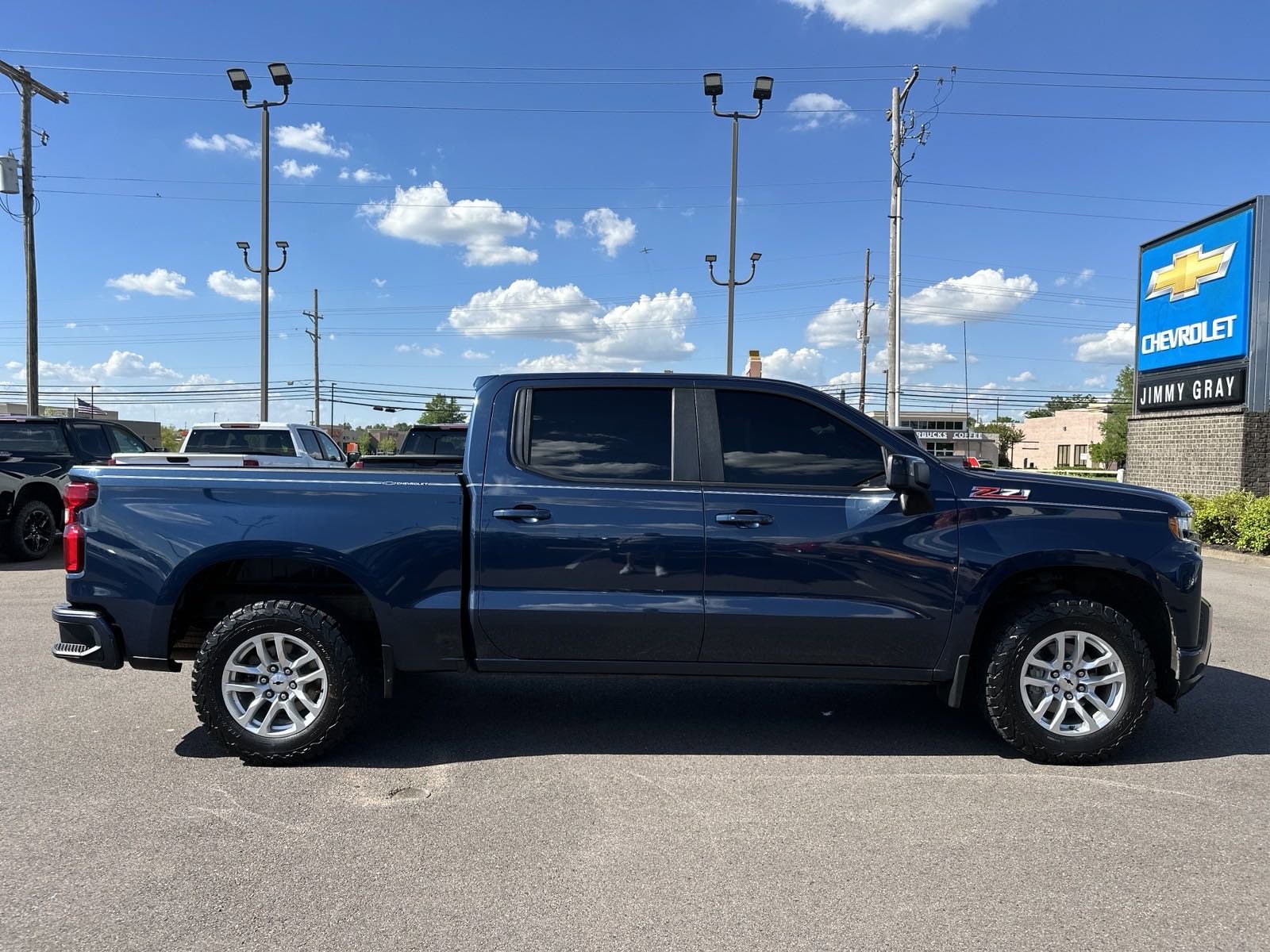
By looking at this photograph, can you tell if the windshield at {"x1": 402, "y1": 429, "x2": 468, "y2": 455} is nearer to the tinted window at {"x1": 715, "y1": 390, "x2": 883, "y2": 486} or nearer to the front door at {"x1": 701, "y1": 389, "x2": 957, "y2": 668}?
the tinted window at {"x1": 715, "y1": 390, "x2": 883, "y2": 486}

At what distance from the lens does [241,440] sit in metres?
14.1

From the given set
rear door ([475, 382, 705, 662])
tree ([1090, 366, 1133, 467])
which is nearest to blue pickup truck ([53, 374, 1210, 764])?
rear door ([475, 382, 705, 662])

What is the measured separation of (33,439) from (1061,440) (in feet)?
315

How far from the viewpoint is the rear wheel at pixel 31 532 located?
36.3ft

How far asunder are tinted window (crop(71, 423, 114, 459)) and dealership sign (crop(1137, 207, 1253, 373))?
20.5 meters

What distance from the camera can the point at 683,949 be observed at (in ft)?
8.94

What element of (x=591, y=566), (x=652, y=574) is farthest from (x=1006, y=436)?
(x=591, y=566)

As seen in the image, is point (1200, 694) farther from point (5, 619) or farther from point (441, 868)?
point (5, 619)

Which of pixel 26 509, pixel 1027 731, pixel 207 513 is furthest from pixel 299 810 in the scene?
pixel 26 509

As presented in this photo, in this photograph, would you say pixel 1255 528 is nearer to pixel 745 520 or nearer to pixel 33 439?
pixel 745 520

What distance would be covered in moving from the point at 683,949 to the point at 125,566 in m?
3.32

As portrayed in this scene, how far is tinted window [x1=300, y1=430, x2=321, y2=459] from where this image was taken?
1432 centimetres

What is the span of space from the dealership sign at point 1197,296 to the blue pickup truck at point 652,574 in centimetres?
1643

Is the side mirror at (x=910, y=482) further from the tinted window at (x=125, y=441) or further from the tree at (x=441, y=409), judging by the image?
the tree at (x=441, y=409)
